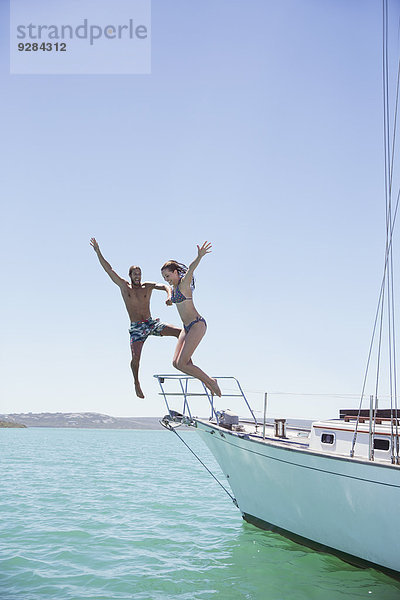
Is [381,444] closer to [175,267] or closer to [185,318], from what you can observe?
[185,318]

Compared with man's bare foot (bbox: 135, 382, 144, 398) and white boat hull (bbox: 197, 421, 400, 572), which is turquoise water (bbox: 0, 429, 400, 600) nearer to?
white boat hull (bbox: 197, 421, 400, 572)

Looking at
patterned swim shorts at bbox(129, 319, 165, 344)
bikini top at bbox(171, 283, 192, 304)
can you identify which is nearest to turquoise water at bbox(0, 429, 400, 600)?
patterned swim shorts at bbox(129, 319, 165, 344)

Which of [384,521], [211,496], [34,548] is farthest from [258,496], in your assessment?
[211,496]

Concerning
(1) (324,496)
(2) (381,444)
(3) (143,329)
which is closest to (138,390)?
(3) (143,329)

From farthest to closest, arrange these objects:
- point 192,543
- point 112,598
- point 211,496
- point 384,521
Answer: point 211,496, point 192,543, point 384,521, point 112,598

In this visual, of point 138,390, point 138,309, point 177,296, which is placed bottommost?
point 138,390

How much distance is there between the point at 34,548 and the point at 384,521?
6.61 metres

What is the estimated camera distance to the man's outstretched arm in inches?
304

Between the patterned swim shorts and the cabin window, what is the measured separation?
4.36 metres

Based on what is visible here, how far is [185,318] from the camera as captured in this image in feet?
27.6

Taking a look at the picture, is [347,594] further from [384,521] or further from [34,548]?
[34,548]

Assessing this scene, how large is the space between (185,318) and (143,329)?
0.67 m

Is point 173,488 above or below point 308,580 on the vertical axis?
below

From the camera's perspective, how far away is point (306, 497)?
1027cm
